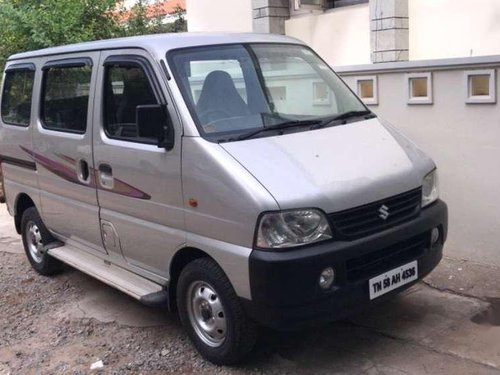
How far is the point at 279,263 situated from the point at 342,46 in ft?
20.1

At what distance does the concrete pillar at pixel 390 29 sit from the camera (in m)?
7.94

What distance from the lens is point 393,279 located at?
393cm

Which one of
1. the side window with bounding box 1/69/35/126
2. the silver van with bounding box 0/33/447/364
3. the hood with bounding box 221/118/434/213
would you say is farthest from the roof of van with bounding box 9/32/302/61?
the side window with bounding box 1/69/35/126

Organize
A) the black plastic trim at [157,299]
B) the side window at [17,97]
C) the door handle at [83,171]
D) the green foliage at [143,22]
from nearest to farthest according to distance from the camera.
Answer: the black plastic trim at [157,299] → the door handle at [83,171] → the side window at [17,97] → the green foliage at [143,22]

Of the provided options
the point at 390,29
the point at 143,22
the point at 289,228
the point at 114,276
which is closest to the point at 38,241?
the point at 114,276

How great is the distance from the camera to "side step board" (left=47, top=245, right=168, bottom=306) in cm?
435

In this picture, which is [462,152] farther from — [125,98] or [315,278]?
[125,98]

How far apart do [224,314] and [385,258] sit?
1.01m

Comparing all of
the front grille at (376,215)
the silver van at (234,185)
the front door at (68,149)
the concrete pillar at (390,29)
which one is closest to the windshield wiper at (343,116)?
the silver van at (234,185)

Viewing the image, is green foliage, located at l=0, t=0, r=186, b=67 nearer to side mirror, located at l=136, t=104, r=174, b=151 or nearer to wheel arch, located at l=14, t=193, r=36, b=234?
wheel arch, located at l=14, t=193, r=36, b=234

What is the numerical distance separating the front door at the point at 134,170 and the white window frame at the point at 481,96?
8.36ft

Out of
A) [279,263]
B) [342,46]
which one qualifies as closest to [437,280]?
[279,263]

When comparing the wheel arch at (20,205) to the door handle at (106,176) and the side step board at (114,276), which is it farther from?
the door handle at (106,176)

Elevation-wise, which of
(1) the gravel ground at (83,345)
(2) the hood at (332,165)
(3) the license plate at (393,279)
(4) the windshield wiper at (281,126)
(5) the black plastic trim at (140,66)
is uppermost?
(5) the black plastic trim at (140,66)
